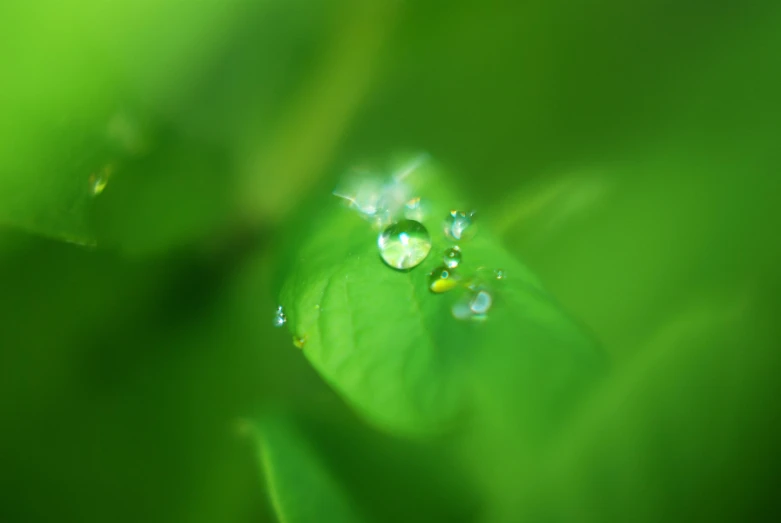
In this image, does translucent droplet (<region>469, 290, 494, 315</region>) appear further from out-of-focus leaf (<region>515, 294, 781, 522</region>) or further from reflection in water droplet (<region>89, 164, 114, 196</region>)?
reflection in water droplet (<region>89, 164, 114, 196</region>)

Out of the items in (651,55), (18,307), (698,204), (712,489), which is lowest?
(712,489)

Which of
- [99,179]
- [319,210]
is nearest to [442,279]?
[319,210]

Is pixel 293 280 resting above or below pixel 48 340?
below

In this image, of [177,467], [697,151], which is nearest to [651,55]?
[697,151]

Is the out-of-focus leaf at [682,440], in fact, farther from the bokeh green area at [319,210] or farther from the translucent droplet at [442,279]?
the translucent droplet at [442,279]

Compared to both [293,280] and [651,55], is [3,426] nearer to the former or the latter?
[293,280]
